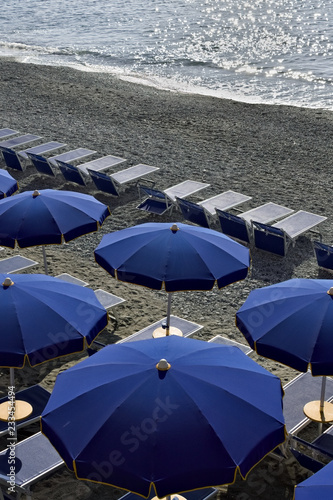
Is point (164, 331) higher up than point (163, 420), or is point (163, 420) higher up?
point (163, 420)

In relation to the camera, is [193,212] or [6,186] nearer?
[6,186]

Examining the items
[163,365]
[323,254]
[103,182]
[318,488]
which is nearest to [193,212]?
[103,182]

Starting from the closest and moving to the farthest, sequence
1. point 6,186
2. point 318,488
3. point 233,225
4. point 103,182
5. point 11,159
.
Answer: point 318,488 → point 6,186 → point 233,225 → point 103,182 → point 11,159

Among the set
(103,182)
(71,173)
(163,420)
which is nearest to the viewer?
(163,420)

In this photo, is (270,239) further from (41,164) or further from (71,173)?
(41,164)

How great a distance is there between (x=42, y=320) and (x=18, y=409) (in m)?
1.32

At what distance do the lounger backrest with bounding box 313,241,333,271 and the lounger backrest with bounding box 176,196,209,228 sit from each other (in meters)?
2.33

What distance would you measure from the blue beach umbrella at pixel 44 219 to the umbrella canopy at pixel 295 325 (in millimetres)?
3055

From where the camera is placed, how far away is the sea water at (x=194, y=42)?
31938 millimetres

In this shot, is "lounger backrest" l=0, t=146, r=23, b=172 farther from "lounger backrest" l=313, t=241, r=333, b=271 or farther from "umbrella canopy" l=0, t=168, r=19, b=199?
A: "lounger backrest" l=313, t=241, r=333, b=271

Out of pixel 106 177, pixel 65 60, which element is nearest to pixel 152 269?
pixel 106 177

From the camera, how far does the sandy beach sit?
350 inches

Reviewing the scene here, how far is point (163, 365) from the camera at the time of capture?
564 centimetres

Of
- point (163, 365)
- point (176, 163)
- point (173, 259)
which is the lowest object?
point (176, 163)
